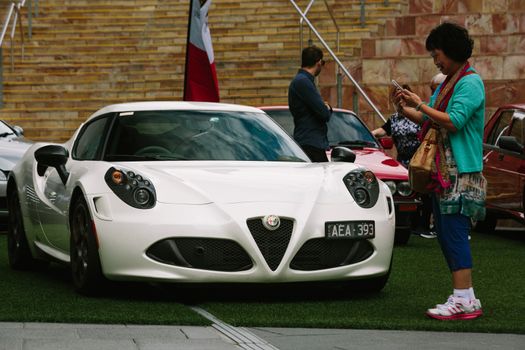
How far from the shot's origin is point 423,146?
8.17 metres

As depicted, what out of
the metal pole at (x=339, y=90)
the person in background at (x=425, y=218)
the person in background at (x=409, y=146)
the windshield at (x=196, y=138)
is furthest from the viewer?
the metal pole at (x=339, y=90)

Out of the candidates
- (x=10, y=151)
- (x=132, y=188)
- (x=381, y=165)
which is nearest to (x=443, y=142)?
(x=132, y=188)

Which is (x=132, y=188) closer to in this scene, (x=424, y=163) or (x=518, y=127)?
(x=424, y=163)

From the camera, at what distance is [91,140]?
10.1 meters

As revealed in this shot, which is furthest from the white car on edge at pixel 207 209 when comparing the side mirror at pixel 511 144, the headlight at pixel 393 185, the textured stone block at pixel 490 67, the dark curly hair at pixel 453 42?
the textured stone block at pixel 490 67

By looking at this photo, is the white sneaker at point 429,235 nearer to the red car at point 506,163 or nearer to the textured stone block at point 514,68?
the red car at point 506,163

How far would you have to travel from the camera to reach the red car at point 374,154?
46.2ft

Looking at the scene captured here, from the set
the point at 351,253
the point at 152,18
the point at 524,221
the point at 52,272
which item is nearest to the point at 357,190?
the point at 351,253

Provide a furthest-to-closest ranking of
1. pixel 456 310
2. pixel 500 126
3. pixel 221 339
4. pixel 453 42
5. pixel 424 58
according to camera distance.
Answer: pixel 424 58
pixel 500 126
pixel 453 42
pixel 456 310
pixel 221 339

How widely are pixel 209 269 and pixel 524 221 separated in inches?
269

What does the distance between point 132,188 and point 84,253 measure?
23.8 inches

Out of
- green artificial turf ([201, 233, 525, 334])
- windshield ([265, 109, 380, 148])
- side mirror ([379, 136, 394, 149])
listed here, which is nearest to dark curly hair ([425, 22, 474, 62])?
green artificial turf ([201, 233, 525, 334])

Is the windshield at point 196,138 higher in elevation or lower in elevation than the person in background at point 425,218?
higher

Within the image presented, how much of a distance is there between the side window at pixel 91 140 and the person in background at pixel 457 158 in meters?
2.55
